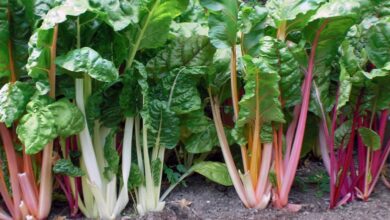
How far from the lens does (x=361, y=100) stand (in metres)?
1.88

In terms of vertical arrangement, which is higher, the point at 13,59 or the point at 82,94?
the point at 13,59

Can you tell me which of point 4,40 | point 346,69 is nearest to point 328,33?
point 346,69

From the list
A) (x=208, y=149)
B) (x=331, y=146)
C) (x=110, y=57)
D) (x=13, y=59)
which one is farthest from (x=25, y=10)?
(x=331, y=146)

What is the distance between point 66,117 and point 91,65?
0.24m

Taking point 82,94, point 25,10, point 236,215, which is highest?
point 25,10

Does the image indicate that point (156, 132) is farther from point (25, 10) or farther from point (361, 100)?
point (361, 100)

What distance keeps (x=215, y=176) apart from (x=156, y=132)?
0.31 m

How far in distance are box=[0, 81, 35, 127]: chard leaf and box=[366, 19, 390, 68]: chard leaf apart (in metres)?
1.28

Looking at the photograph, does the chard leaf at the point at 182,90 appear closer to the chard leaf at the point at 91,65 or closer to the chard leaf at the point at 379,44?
the chard leaf at the point at 91,65

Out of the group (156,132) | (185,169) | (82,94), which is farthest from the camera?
(185,169)

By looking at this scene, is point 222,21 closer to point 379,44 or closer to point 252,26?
point 252,26

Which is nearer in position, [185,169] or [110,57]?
[110,57]

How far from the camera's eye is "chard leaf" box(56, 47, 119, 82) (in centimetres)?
159

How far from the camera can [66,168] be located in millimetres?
1774
